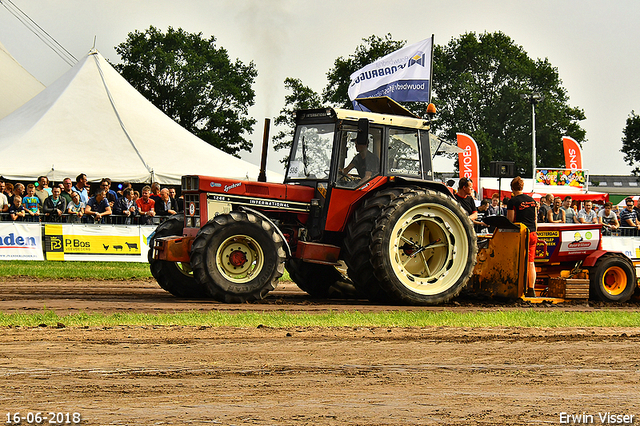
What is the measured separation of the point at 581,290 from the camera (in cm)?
1006

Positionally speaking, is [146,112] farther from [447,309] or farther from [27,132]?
[447,309]

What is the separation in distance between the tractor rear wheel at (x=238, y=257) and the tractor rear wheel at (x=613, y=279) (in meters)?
4.75

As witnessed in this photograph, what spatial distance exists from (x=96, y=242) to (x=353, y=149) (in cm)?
860

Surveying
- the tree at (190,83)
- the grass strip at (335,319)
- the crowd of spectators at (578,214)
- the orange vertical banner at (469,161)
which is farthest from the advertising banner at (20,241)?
the tree at (190,83)

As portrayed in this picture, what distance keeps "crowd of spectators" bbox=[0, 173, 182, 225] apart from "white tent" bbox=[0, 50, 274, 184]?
3.20 m

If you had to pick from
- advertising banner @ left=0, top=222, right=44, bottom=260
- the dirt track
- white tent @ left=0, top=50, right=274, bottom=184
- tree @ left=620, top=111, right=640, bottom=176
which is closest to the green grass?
advertising banner @ left=0, top=222, right=44, bottom=260

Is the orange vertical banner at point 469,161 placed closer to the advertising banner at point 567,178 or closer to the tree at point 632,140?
the advertising banner at point 567,178

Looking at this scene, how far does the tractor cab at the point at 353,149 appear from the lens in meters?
9.16

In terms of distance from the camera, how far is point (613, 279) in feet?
34.9

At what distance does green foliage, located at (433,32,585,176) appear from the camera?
53.0m

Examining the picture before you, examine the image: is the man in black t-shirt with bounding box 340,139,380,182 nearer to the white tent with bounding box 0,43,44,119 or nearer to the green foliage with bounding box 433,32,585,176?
the white tent with bounding box 0,43,44,119

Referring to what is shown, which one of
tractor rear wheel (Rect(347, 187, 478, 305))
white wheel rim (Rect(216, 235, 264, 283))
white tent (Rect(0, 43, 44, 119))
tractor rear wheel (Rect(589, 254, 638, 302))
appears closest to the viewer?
white wheel rim (Rect(216, 235, 264, 283))

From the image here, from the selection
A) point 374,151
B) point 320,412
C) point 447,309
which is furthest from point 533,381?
point 374,151

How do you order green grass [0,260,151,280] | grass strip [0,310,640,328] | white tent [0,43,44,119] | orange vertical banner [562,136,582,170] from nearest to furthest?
grass strip [0,310,640,328]
green grass [0,260,151,280]
white tent [0,43,44,119]
orange vertical banner [562,136,582,170]
